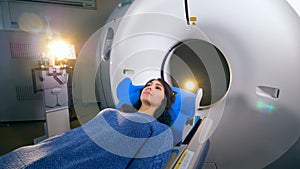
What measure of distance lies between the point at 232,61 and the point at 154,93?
45cm

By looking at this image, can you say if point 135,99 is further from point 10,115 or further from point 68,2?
point 10,115

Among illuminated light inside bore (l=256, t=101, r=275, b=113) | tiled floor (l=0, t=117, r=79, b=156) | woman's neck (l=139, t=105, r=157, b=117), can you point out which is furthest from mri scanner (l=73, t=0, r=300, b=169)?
tiled floor (l=0, t=117, r=79, b=156)

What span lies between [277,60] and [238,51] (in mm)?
141

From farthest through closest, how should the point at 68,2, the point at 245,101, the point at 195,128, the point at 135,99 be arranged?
the point at 68,2, the point at 135,99, the point at 195,128, the point at 245,101

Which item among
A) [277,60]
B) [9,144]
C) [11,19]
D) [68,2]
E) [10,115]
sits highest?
[68,2]

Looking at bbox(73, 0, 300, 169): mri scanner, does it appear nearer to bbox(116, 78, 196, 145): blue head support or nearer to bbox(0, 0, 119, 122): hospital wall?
bbox(116, 78, 196, 145): blue head support

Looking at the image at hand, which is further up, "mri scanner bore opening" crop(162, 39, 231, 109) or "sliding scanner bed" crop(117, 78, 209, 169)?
"mri scanner bore opening" crop(162, 39, 231, 109)

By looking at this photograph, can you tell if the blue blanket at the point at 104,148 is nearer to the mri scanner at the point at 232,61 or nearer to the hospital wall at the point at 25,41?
the mri scanner at the point at 232,61

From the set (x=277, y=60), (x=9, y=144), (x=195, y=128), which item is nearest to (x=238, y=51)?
(x=277, y=60)

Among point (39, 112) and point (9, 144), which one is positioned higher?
point (39, 112)

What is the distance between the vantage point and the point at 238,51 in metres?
0.74

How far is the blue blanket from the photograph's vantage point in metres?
0.64

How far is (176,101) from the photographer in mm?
1044

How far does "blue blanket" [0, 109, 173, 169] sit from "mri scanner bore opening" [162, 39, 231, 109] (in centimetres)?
37
